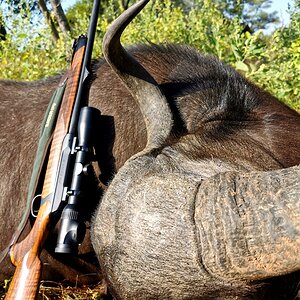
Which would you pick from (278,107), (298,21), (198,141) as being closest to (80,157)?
(198,141)

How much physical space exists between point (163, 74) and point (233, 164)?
103cm

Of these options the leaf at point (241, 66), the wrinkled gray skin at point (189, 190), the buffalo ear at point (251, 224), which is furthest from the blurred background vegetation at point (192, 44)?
the buffalo ear at point (251, 224)

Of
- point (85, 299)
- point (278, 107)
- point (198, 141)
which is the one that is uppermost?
point (278, 107)

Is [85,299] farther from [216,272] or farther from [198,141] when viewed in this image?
[216,272]

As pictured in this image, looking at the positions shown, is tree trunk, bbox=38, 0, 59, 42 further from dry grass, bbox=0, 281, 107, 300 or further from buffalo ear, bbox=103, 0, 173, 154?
buffalo ear, bbox=103, 0, 173, 154

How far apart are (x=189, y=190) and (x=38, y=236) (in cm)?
112

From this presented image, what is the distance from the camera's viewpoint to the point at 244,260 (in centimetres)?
216

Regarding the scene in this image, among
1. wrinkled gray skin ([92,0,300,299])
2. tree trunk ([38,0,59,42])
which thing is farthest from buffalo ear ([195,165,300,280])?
tree trunk ([38,0,59,42])

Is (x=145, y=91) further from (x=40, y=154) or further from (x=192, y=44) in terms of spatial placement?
(x=192, y=44)

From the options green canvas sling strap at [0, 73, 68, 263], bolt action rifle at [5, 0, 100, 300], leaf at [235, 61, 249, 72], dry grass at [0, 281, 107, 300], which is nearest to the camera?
bolt action rifle at [5, 0, 100, 300]

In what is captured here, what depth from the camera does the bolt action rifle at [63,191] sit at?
3.06 metres

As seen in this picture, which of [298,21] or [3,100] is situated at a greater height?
[298,21]

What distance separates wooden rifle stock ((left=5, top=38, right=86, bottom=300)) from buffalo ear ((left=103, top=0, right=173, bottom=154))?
50cm

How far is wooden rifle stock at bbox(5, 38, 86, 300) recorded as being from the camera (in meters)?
3.03
